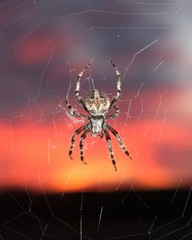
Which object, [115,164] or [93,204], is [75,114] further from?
[93,204]

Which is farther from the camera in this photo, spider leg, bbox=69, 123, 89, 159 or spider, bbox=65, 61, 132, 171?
spider leg, bbox=69, 123, 89, 159

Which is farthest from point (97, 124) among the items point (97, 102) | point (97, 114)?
point (97, 102)

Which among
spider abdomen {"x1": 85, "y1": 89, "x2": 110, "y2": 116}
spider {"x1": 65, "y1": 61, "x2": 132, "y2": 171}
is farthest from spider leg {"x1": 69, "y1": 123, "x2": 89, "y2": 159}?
spider abdomen {"x1": 85, "y1": 89, "x2": 110, "y2": 116}

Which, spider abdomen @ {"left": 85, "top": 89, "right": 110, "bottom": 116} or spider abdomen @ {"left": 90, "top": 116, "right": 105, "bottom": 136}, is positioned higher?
spider abdomen @ {"left": 85, "top": 89, "right": 110, "bottom": 116}

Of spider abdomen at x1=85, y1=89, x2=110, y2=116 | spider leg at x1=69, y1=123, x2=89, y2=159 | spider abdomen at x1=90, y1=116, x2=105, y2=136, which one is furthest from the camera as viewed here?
spider leg at x1=69, y1=123, x2=89, y2=159

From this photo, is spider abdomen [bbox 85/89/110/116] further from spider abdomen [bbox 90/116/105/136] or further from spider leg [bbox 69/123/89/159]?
spider leg [bbox 69/123/89/159]

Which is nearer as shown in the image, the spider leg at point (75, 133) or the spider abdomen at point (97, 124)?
the spider abdomen at point (97, 124)

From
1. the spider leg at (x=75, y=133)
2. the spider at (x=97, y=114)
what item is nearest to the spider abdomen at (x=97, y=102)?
the spider at (x=97, y=114)

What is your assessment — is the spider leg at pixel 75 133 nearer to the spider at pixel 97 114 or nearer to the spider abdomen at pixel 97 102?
the spider at pixel 97 114

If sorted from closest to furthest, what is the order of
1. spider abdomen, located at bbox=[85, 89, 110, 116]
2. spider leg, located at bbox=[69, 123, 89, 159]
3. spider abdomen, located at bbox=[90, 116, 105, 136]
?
spider abdomen, located at bbox=[85, 89, 110, 116] < spider abdomen, located at bbox=[90, 116, 105, 136] < spider leg, located at bbox=[69, 123, 89, 159]
